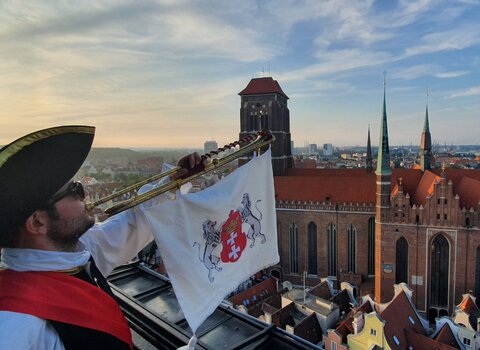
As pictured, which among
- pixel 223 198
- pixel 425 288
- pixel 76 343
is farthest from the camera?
pixel 425 288

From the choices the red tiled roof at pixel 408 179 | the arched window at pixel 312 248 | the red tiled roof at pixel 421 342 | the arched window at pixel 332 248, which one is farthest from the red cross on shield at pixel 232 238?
the arched window at pixel 312 248

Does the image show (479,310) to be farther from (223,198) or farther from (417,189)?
(223,198)

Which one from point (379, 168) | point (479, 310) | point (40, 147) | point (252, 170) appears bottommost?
point (479, 310)

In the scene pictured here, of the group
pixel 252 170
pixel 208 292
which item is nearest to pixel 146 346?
pixel 208 292

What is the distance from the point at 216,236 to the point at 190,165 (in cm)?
69

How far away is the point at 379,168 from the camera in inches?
893

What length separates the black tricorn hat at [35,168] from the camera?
1.41m

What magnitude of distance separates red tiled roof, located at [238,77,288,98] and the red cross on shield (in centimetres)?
2926

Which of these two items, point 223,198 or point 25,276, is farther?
point 223,198

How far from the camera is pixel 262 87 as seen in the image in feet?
106

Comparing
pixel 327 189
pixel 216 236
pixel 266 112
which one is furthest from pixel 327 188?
pixel 216 236

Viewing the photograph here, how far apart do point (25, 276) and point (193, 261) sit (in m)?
1.44

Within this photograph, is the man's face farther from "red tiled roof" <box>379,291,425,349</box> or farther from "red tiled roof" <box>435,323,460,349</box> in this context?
"red tiled roof" <box>435,323,460,349</box>

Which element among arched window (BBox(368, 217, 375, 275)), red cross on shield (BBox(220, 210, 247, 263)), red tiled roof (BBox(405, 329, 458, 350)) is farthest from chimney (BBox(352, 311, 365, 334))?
red cross on shield (BBox(220, 210, 247, 263))
